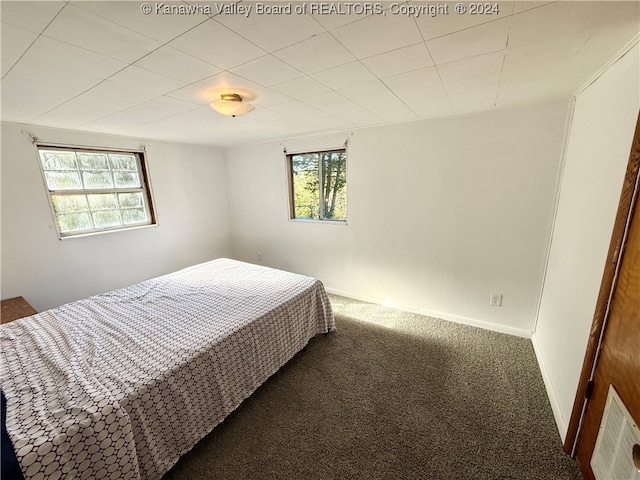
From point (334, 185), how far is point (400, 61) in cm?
206

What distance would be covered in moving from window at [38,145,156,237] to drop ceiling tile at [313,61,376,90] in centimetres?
287

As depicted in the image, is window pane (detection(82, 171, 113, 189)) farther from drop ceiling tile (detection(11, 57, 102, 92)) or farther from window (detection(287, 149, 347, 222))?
window (detection(287, 149, 347, 222))

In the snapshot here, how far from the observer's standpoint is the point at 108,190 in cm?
303

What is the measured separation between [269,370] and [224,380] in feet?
1.33

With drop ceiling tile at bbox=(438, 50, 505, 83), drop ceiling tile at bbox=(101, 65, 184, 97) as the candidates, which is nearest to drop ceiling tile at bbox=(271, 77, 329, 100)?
drop ceiling tile at bbox=(101, 65, 184, 97)

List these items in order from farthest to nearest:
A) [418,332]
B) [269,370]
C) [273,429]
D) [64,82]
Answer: [418,332] < [269,370] < [273,429] < [64,82]

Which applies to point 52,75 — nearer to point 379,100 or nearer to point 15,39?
point 15,39

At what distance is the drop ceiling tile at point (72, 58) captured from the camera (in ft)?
3.57

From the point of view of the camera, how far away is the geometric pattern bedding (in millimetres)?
1060

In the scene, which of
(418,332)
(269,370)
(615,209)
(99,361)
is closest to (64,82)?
(99,361)

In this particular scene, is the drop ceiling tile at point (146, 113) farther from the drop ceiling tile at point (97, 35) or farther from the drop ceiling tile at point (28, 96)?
the drop ceiling tile at point (97, 35)

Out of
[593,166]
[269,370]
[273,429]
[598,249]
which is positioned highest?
[593,166]

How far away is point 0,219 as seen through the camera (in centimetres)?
230

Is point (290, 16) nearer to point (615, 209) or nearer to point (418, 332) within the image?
point (615, 209)
